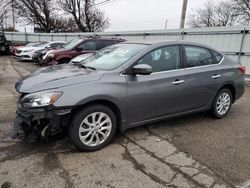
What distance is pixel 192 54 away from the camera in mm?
4750

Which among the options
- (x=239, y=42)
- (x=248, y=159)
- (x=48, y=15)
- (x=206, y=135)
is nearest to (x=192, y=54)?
(x=206, y=135)

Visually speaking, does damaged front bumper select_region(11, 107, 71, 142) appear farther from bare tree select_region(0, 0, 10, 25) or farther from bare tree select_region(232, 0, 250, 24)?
bare tree select_region(0, 0, 10, 25)

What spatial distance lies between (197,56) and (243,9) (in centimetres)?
3150

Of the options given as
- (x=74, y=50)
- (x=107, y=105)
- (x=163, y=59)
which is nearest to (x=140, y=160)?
(x=107, y=105)

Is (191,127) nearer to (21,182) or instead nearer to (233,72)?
(233,72)

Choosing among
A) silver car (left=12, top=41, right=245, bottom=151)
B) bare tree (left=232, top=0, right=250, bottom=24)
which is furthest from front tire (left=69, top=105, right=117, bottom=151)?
bare tree (left=232, top=0, right=250, bottom=24)

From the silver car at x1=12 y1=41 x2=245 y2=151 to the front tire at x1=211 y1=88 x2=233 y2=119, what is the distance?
2cm

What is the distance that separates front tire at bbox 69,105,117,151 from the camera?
3490 mm

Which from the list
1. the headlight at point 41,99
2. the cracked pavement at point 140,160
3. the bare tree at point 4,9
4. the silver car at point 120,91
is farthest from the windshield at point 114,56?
the bare tree at point 4,9

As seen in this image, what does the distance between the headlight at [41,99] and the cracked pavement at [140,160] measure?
750 mm

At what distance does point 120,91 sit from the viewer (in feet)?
12.3

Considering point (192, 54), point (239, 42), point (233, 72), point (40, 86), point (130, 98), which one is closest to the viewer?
point (40, 86)

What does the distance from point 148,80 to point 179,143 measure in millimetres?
1125

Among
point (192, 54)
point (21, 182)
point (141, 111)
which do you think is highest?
point (192, 54)
